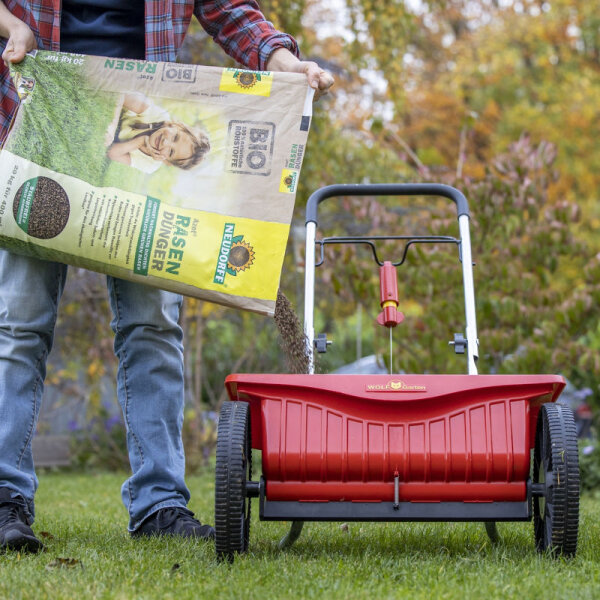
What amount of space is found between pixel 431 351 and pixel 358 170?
2288 mm

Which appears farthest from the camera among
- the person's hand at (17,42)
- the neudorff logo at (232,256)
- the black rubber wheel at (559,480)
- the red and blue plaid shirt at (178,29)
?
the red and blue plaid shirt at (178,29)

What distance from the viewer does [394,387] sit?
1.95 m

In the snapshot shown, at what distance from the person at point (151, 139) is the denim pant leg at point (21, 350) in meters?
0.40

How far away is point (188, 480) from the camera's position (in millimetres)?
4707

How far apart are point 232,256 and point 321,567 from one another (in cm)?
74

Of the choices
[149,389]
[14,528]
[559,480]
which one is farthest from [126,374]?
[559,480]

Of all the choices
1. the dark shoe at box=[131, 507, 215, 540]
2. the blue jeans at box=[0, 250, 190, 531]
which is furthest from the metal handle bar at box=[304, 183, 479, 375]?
the dark shoe at box=[131, 507, 215, 540]

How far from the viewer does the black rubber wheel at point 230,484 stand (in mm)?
1856

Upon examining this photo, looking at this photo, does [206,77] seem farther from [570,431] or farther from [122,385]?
[570,431]

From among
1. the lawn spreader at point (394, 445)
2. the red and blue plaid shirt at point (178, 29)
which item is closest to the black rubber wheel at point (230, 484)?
the lawn spreader at point (394, 445)

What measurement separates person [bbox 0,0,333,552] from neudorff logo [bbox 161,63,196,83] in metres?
0.19

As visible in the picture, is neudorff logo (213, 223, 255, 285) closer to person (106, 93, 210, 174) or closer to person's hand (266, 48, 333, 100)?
person (106, 93, 210, 174)

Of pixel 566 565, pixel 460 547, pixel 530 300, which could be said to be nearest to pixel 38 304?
pixel 460 547

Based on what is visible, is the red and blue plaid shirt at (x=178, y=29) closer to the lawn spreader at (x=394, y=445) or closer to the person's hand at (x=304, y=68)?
the person's hand at (x=304, y=68)
